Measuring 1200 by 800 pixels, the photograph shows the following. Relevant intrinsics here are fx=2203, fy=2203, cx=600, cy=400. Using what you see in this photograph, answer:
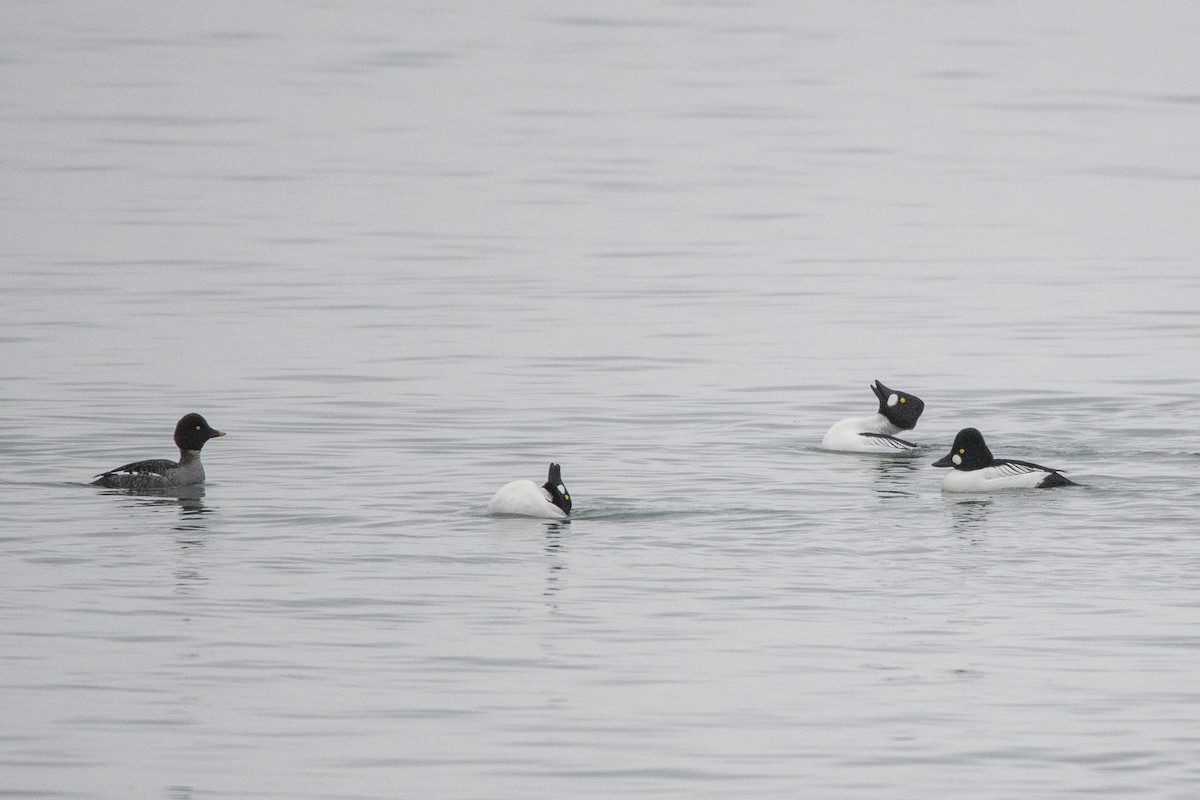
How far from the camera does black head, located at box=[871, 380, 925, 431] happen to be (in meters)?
22.2

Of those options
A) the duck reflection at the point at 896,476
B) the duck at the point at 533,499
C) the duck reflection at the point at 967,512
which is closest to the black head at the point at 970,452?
the duck reflection at the point at 967,512

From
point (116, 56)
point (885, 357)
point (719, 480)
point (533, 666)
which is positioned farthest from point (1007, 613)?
Answer: point (116, 56)

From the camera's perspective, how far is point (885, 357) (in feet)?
98.6

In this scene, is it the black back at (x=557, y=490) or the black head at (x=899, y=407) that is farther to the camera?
the black head at (x=899, y=407)

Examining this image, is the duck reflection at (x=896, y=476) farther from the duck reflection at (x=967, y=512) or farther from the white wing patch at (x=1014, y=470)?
the white wing patch at (x=1014, y=470)

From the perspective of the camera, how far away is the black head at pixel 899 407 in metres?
22.2

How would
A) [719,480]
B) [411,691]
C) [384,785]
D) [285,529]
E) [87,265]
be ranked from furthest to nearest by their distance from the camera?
[87,265]
[719,480]
[285,529]
[411,691]
[384,785]

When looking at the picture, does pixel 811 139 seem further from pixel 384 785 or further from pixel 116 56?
pixel 384 785

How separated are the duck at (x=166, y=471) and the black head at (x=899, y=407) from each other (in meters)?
6.97

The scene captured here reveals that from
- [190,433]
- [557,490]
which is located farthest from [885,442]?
[190,433]

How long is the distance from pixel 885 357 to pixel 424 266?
14.4 meters

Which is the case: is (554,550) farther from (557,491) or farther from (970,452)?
(970,452)

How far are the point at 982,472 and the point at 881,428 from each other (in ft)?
10.5

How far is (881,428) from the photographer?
21750 millimetres
